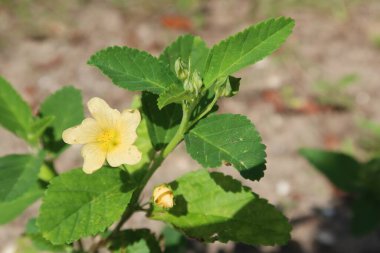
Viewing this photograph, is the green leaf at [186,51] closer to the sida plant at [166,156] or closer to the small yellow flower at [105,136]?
the sida plant at [166,156]

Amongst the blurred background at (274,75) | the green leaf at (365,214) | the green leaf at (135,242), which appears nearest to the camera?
the green leaf at (135,242)

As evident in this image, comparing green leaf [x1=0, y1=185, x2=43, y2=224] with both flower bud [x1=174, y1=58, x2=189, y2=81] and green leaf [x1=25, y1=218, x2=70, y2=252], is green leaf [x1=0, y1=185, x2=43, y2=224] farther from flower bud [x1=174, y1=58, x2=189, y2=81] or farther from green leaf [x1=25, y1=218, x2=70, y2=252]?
flower bud [x1=174, y1=58, x2=189, y2=81]

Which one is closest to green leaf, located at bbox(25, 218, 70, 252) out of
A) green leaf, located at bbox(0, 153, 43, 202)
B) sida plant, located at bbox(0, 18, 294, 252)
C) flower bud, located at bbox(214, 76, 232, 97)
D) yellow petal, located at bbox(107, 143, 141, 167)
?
sida plant, located at bbox(0, 18, 294, 252)

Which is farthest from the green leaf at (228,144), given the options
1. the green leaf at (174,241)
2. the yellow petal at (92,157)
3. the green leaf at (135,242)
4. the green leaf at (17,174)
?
the green leaf at (174,241)

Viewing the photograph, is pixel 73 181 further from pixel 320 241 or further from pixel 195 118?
pixel 320 241

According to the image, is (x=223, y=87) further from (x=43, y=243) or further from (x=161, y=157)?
(x=43, y=243)

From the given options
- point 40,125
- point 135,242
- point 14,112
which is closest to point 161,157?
point 135,242
